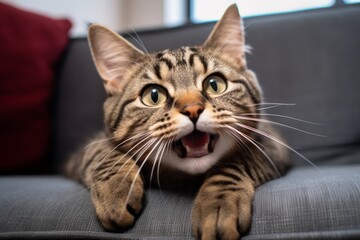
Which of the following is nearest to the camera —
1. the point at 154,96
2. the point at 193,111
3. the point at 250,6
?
the point at 193,111

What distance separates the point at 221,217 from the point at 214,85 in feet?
1.18

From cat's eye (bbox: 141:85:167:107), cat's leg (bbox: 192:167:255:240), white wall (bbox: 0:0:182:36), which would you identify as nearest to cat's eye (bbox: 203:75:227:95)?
cat's eye (bbox: 141:85:167:107)

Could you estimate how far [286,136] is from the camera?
129cm

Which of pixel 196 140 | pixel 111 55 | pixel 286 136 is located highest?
pixel 111 55

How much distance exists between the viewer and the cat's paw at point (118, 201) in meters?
0.67

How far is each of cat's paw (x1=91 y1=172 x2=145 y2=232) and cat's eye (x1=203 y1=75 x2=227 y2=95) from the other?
282 mm

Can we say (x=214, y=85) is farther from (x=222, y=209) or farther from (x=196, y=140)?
(x=222, y=209)

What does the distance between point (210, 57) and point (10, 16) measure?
894 millimetres

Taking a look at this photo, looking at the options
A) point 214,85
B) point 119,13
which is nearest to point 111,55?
point 214,85

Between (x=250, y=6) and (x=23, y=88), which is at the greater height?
(x=250, y=6)

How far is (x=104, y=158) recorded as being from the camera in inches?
32.4

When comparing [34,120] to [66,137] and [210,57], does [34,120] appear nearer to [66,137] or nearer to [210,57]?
[66,137]

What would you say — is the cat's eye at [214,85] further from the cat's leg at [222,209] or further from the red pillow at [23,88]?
the red pillow at [23,88]

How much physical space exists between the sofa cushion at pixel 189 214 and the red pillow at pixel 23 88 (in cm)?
52
